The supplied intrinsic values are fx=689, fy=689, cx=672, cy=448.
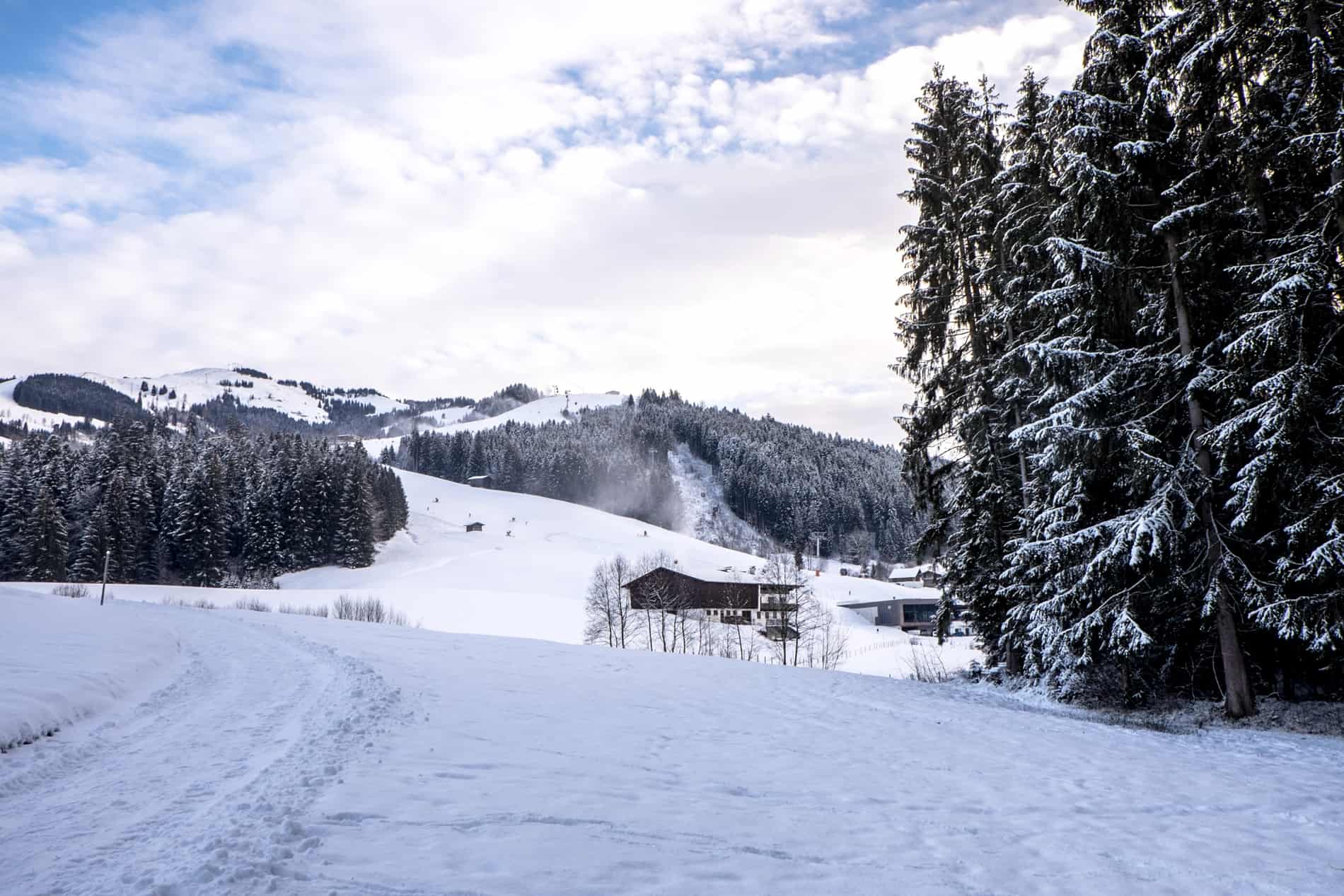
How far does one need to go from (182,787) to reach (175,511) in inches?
3086

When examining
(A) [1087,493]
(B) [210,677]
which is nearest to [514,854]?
(B) [210,677]

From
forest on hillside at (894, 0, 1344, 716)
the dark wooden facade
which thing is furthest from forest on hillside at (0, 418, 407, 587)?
forest on hillside at (894, 0, 1344, 716)

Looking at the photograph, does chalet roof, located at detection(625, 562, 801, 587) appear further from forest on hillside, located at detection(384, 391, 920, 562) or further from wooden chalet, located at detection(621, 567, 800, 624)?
forest on hillside, located at detection(384, 391, 920, 562)

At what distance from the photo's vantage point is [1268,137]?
1103 cm

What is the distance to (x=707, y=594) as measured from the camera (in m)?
68.9

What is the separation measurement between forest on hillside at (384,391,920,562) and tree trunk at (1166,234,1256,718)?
125079 millimetres

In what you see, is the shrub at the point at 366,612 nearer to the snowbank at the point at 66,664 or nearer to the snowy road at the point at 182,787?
the snowbank at the point at 66,664

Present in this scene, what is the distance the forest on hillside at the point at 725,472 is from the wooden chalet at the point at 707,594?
219ft

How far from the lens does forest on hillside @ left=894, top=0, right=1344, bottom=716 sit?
10531 mm

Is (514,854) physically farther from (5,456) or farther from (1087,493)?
(5,456)

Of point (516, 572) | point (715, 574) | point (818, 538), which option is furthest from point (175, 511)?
point (818, 538)

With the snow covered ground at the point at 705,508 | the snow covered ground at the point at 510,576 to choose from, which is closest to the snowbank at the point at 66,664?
the snow covered ground at the point at 510,576

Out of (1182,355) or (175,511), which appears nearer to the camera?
(1182,355)

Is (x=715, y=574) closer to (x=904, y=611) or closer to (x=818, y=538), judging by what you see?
(x=904, y=611)
